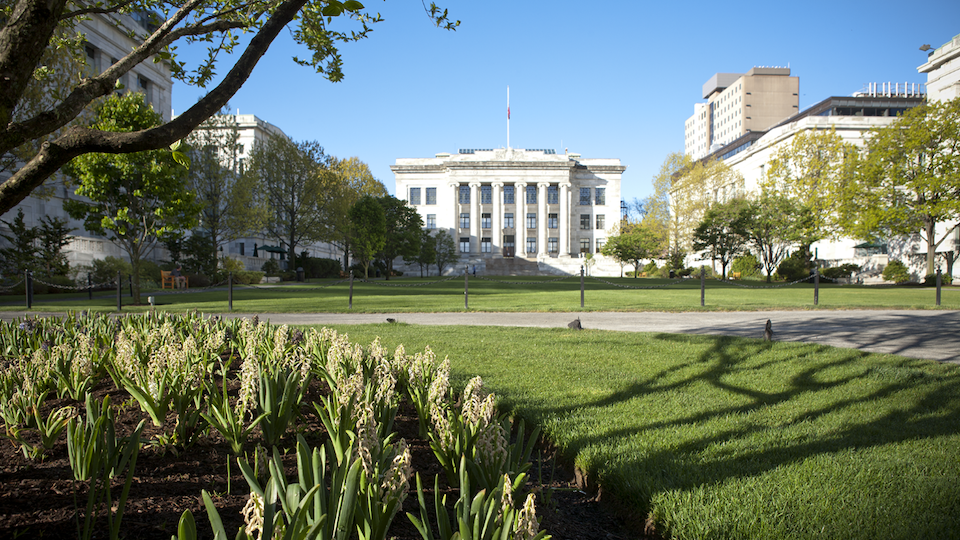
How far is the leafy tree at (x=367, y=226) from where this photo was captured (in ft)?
135

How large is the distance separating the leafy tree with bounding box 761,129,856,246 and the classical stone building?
34774mm

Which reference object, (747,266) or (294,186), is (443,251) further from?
(747,266)

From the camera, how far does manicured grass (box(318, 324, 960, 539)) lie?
2516 millimetres

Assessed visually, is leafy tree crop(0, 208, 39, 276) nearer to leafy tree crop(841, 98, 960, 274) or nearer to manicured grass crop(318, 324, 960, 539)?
manicured grass crop(318, 324, 960, 539)

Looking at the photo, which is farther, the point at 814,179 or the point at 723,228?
the point at 723,228

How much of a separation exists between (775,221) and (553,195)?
43.1 meters

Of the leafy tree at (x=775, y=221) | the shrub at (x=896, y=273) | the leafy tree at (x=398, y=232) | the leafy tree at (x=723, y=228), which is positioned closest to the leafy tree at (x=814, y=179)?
the leafy tree at (x=775, y=221)

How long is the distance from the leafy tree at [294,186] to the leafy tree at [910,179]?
3841 cm

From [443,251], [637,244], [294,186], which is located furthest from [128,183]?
[443,251]

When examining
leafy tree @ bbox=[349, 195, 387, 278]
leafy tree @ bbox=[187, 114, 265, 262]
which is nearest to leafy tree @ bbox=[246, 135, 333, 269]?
leafy tree @ bbox=[349, 195, 387, 278]

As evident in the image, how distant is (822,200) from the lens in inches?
1506

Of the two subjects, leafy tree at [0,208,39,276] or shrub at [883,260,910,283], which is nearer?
leafy tree at [0,208,39,276]

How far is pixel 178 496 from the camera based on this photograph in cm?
247

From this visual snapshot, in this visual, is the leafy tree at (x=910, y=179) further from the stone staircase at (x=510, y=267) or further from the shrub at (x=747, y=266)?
the stone staircase at (x=510, y=267)
